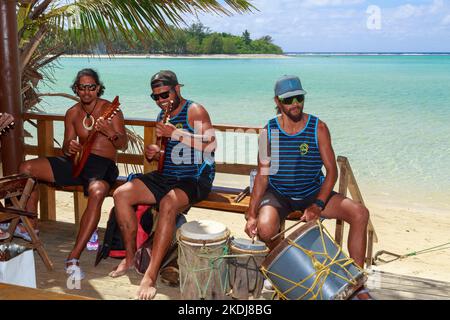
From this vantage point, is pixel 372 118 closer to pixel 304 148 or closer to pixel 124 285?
pixel 304 148

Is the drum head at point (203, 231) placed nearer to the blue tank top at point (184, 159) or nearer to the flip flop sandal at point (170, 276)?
the flip flop sandal at point (170, 276)

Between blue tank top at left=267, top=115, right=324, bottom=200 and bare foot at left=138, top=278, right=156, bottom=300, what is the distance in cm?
118

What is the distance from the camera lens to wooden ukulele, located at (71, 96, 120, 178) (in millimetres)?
4262

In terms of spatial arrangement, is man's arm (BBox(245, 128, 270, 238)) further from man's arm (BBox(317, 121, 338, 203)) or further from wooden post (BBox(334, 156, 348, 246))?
wooden post (BBox(334, 156, 348, 246))

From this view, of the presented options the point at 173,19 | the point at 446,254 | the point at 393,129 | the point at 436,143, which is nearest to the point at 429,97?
the point at 393,129

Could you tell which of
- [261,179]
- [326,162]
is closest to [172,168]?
[261,179]

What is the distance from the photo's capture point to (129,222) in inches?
161

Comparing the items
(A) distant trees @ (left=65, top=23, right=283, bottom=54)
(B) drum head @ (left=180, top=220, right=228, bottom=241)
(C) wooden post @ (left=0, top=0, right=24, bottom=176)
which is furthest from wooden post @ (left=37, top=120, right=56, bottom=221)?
(A) distant trees @ (left=65, top=23, right=283, bottom=54)

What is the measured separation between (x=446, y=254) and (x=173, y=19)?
5.19 metres

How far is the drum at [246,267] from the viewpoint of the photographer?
357 cm

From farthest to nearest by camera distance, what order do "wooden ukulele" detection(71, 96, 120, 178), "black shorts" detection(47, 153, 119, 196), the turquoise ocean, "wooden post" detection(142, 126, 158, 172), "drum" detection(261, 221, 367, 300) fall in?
the turquoise ocean, "wooden post" detection(142, 126, 158, 172), "black shorts" detection(47, 153, 119, 196), "wooden ukulele" detection(71, 96, 120, 178), "drum" detection(261, 221, 367, 300)

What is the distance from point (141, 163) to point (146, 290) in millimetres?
1624

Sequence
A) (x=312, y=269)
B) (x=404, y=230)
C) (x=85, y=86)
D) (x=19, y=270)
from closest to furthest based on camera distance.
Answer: (x=312, y=269) → (x=19, y=270) → (x=85, y=86) → (x=404, y=230)

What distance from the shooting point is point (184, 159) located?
4176 millimetres
